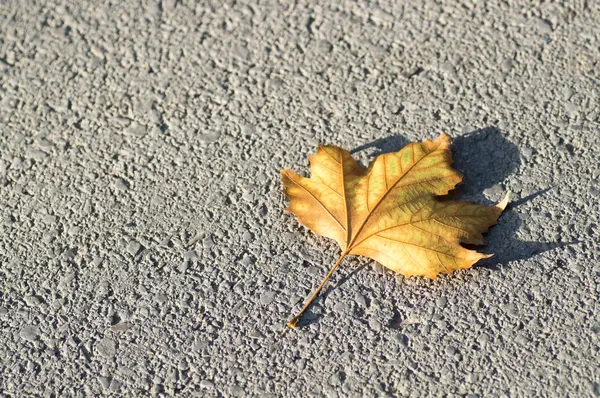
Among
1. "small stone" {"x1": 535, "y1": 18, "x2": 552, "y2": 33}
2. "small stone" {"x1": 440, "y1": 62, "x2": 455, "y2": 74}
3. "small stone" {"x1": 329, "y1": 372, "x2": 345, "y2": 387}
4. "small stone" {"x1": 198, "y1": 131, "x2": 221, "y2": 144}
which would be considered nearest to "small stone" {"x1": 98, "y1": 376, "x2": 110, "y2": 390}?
"small stone" {"x1": 329, "y1": 372, "x2": 345, "y2": 387}

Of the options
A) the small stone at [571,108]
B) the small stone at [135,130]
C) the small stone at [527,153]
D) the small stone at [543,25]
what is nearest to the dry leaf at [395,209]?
the small stone at [527,153]

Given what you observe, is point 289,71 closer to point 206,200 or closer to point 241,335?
point 206,200

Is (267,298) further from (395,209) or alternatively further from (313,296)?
(395,209)

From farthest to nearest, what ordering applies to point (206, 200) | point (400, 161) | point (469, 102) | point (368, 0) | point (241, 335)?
point (368, 0) < point (469, 102) < point (206, 200) < point (400, 161) < point (241, 335)

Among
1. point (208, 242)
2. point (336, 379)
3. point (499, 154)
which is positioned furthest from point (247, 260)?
→ point (499, 154)

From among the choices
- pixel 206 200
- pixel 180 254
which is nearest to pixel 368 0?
pixel 206 200

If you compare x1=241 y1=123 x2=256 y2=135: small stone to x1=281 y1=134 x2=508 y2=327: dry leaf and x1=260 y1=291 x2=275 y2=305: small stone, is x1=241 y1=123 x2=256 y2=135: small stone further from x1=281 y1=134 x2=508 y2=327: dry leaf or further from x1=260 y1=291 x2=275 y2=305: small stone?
x1=260 y1=291 x2=275 y2=305: small stone
